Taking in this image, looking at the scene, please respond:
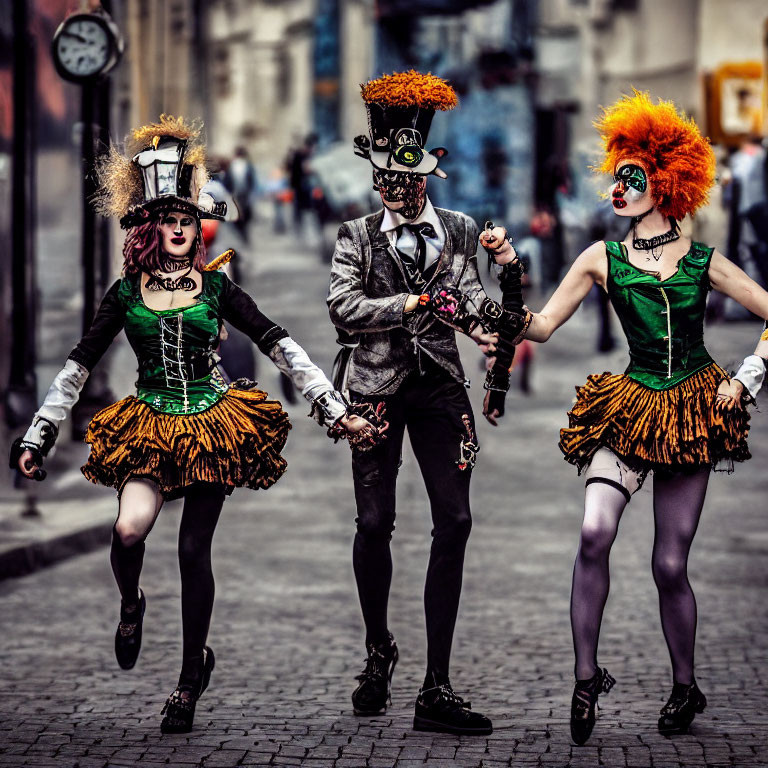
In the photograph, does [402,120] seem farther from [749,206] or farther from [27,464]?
[749,206]

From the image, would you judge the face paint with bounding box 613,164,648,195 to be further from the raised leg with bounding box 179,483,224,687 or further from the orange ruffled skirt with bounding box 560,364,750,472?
the raised leg with bounding box 179,483,224,687

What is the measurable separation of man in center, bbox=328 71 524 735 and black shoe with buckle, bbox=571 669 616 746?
52 cm

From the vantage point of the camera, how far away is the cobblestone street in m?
6.16

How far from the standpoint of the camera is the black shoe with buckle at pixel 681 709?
634 cm

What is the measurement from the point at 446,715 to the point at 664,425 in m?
1.26

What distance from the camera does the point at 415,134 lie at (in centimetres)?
661

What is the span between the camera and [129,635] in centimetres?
654

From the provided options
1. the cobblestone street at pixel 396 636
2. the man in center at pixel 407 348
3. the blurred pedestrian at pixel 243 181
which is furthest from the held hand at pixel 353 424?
the blurred pedestrian at pixel 243 181

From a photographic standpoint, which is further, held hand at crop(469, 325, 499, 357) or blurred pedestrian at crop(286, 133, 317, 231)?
blurred pedestrian at crop(286, 133, 317, 231)

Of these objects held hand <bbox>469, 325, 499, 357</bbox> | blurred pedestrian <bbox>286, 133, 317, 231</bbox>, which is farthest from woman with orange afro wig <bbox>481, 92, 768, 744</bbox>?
blurred pedestrian <bbox>286, 133, 317, 231</bbox>

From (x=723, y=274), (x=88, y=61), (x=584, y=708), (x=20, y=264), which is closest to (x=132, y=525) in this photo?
(x=584, y=708)

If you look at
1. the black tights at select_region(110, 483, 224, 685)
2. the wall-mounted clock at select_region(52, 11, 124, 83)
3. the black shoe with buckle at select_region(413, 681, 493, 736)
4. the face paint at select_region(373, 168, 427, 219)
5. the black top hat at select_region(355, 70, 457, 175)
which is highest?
the wall-mounted clock at select_region(52, 11, 124, 83)

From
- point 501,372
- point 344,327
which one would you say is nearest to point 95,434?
point 344,327

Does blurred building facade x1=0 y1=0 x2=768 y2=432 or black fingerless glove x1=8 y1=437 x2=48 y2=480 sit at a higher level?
blurred building facade x1=0 y1=0 x2=768 y2=432
